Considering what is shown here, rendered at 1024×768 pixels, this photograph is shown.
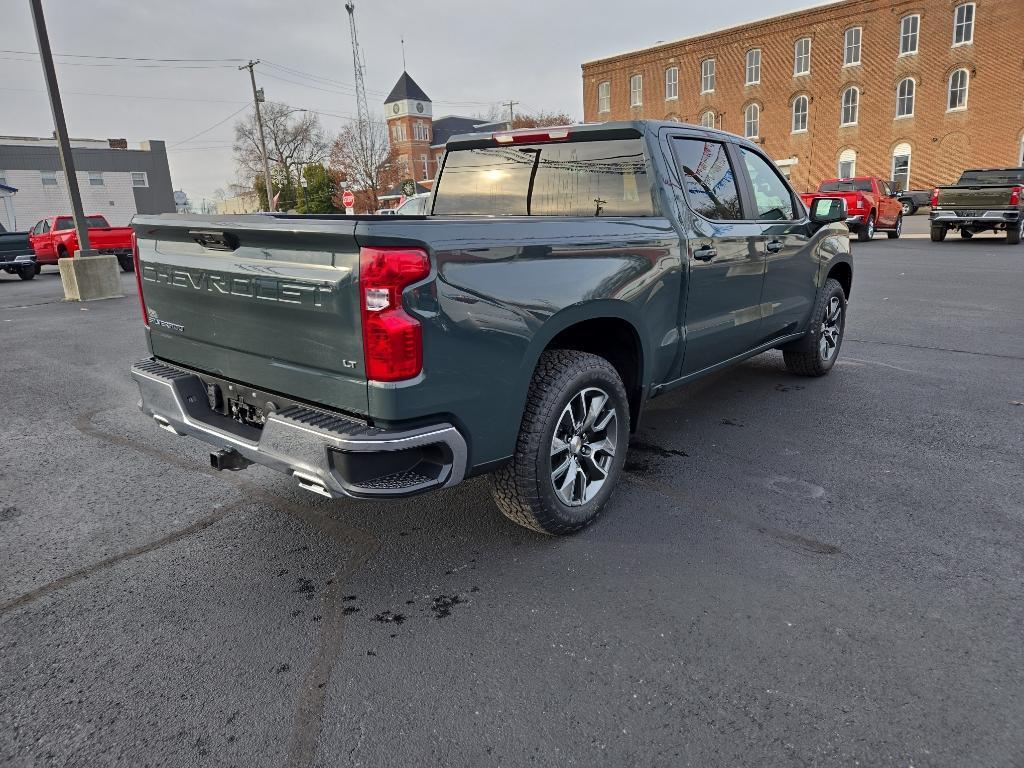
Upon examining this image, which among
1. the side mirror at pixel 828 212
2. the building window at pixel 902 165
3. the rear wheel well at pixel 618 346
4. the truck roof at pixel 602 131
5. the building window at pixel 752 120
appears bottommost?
the rear wheel well at pixel 618 346

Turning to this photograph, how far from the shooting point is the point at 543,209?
13.5 feet

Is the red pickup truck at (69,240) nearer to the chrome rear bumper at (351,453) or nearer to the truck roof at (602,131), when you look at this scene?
the truck roof at (602,131)

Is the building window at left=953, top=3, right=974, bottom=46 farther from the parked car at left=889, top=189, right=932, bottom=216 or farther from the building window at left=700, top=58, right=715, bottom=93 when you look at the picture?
the building window at left=700, top=58, right=715, bottom=93

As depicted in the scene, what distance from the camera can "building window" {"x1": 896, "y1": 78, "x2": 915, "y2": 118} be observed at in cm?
4156

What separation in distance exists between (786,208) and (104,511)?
15.8 ft

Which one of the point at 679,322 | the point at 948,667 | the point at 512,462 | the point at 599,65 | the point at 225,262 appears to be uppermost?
the point at 599,65

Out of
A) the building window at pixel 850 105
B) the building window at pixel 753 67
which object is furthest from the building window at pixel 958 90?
the building window at pixel 753 67

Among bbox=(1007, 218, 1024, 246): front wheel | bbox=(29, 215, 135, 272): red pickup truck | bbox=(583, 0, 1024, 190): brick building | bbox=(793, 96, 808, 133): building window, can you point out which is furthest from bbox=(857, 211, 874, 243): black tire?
bbox=(793, 96, 808, 133): building window

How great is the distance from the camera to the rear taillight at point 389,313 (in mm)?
2383

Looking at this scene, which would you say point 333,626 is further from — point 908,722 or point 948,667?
point 948,667

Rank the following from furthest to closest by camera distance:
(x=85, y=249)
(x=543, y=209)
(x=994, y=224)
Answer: (x=994, y=224), (x=85, y=249), (x=543, y=209)

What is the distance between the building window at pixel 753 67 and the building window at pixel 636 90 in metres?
7.66

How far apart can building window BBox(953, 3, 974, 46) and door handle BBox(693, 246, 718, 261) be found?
46.3 metres

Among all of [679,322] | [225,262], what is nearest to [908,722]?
[679,322]
